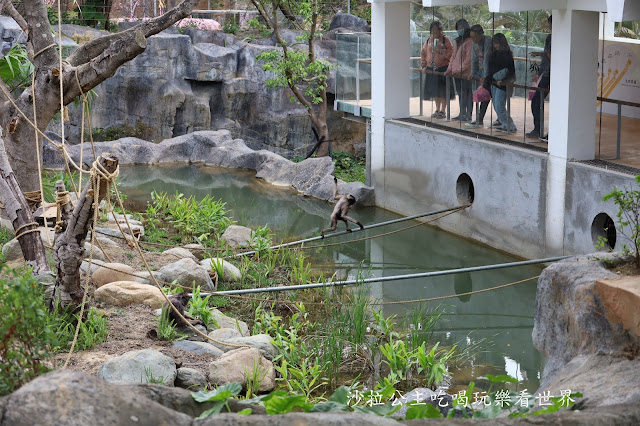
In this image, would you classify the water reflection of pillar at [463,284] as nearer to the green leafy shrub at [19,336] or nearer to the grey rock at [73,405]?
the green leafy shrub at [19,336]

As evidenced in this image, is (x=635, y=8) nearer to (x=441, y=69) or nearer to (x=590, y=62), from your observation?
(x=590, y=62)

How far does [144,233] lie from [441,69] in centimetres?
535

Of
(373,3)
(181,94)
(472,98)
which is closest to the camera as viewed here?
(472,98)

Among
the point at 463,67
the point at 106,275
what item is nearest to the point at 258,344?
the point at 106,275

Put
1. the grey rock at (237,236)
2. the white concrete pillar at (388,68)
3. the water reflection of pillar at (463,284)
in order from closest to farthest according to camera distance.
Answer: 1. the water reflection of pillar at (463,284)
2. the grey rock at (237,236)
3. the white concrete pillar at (388,68)

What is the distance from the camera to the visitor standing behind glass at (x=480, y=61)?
40.6ft

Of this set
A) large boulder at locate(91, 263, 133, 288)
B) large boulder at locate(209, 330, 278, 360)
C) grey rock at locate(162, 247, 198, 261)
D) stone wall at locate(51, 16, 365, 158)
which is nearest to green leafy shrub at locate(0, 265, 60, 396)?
large boulder at locate(209, 330, 278, 360)

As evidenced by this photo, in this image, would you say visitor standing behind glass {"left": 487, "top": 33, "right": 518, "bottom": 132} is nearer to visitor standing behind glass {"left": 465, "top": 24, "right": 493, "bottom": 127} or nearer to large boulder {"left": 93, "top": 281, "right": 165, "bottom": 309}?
visitor standing behind glass {"left": 465, "top": 24, "right": 493, "bottom": 127}

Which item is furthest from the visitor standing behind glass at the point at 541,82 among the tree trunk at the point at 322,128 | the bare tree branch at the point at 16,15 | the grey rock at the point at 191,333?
the tree trunk at the point at 322,128

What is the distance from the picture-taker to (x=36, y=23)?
8766 mm

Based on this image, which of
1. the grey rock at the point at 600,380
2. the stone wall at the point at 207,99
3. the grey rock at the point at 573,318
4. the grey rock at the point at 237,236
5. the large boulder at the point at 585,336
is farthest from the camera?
the stone wall at the point at 207,99

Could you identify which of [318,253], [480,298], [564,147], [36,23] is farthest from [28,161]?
A: [564,147]

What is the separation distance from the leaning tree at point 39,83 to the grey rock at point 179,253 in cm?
166

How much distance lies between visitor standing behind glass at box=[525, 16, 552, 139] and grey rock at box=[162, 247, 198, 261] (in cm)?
476
